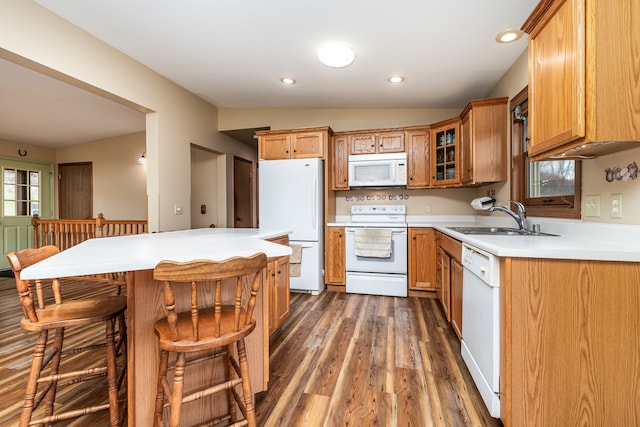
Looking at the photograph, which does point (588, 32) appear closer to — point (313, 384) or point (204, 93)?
point (313, 384)

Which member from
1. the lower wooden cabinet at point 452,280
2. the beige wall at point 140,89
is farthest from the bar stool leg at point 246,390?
the beige wall at point 140,89

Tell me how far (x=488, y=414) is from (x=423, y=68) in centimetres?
279

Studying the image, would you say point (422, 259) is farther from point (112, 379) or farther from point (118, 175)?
point (118, 175)

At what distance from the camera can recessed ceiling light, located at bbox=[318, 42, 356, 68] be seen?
2.45m

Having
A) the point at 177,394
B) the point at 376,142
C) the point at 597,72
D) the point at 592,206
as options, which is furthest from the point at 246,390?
the point at 376,142

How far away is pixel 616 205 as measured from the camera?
1.51m

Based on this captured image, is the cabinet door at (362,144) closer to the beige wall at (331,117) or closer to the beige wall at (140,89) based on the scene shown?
the beige wall at (331,117)

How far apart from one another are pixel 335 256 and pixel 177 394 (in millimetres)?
2762

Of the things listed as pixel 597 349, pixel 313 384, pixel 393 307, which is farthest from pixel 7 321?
pixel 597 349

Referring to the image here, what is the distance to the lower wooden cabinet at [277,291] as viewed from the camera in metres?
2.14

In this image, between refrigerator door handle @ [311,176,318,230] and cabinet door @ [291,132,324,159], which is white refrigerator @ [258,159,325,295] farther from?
cabinet door @ [291,132,324,159]

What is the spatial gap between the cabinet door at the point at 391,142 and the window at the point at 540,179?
1.30 m

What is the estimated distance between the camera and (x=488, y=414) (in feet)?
4.92

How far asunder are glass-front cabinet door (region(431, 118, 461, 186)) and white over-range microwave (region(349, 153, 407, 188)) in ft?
1.24
